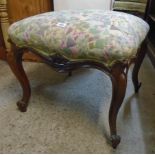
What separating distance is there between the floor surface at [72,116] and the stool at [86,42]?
14 cm

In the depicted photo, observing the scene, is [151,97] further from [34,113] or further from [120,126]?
[34,113]

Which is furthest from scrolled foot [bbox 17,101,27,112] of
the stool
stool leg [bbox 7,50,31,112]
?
the stool

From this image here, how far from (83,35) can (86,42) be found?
34 mm

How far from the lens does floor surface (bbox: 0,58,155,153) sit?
90 cm

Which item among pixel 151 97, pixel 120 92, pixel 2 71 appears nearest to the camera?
pixel 120 92

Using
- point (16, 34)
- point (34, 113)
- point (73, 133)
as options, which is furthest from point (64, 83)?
point (16, 34)

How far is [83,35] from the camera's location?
0.73 m

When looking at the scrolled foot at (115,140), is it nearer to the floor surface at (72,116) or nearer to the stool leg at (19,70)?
the floor surface at (72,116)

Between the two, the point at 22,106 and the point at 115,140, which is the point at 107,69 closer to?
the point at 115,140

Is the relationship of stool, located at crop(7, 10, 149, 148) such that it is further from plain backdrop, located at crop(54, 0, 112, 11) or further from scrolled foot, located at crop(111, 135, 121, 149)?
plain backdrop, located at crop(54, 0, 112, 11)

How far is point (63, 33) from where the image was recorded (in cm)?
76

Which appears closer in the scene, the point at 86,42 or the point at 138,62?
the point at 86,42

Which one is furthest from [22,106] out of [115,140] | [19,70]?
[115,140]

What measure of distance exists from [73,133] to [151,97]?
588mm
